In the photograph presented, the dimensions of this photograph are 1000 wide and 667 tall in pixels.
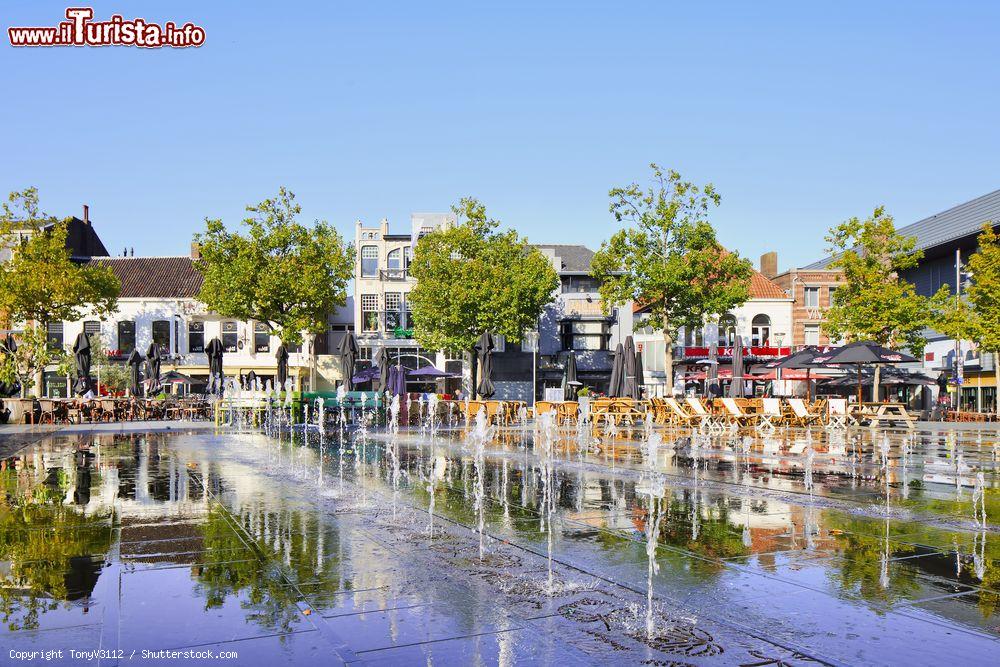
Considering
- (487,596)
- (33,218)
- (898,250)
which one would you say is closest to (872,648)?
(487,596)

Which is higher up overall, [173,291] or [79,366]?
[173,291]

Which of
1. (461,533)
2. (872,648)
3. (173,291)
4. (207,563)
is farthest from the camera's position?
(173,291)

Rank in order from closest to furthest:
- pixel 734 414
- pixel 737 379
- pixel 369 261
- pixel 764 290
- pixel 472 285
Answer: pixel 734 414 < pixel 737 379 < pixel 472 285 < pixel 369 261 < pixel 764 290

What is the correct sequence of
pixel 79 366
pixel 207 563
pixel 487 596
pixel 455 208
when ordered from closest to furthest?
pixel 487 596, pixel 207 563, pixel 79 366, pixel 455 208

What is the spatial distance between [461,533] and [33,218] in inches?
1711

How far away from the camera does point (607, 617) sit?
5.20 metres

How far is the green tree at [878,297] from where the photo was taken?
39.1 m

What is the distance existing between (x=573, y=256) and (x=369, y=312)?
49.5 ft

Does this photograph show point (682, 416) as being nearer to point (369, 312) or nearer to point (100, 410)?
point (100, 410)

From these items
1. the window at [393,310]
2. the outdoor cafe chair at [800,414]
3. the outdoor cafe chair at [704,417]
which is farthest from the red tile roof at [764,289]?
the outdoor cafe chair at [704,417]

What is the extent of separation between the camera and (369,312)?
56.0 metres

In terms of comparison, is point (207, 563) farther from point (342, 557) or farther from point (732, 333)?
point (732, 333)

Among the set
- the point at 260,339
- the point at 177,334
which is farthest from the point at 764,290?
the point at 177,334

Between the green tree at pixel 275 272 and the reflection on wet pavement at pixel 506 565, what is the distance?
32555 millimetres
